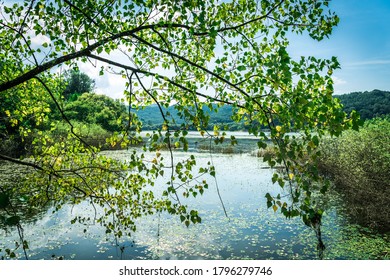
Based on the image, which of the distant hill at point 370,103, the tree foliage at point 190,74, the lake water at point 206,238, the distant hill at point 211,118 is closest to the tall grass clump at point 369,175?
the lake water at point 206,238

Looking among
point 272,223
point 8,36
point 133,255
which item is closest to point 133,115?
point 8,36

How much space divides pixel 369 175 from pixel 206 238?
293 inches

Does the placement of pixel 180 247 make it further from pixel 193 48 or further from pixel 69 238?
pixel 193 48

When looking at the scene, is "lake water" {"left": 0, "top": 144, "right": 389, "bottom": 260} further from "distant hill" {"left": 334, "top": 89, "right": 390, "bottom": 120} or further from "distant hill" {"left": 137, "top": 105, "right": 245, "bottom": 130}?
"distant hill" {"left": 334, "top": 89, "right": 390, "bottom": 120}

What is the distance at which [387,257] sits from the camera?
31.2ft

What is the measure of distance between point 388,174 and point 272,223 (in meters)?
5.01

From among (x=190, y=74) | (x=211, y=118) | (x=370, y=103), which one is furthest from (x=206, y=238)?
(x=211, y=118)

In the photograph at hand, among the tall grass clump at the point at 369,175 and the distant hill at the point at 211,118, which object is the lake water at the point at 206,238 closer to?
the tall grass clump at the point at 369,175

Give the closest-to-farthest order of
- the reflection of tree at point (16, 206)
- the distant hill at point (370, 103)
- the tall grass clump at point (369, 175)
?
1. the reflection of tree at point (16, 206)
2. the tall grass clump at point (369, 175)
3. the distant hill at point (370, 103)

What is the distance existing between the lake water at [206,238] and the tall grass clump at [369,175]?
833 mm

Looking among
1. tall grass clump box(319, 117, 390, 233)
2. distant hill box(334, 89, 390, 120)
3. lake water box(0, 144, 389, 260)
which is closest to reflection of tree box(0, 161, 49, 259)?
lake water box(0, 144, 389, 260)

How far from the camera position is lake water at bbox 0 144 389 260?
9.96m

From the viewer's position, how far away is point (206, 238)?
11312 millimetres

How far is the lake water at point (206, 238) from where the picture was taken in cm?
996
